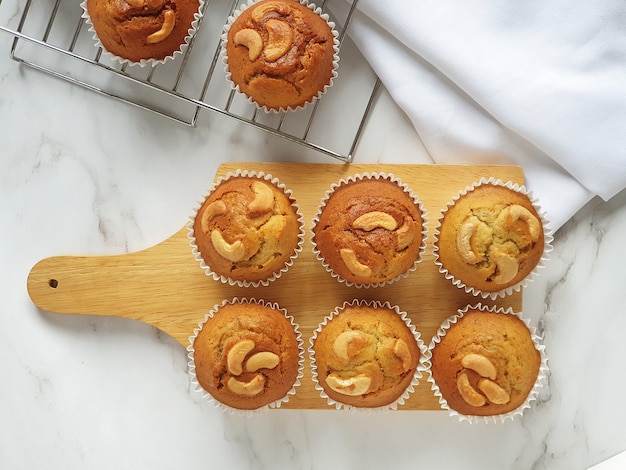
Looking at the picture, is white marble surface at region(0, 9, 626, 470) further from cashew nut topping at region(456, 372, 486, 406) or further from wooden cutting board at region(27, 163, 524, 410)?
cashew nut topping at region(456, 372, 486, 406)

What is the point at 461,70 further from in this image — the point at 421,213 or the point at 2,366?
the point at 2,366

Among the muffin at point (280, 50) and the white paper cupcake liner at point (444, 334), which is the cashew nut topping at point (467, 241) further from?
the muffin at point (280, 50)

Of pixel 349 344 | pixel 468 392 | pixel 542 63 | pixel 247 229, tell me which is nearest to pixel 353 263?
pixel 349 344

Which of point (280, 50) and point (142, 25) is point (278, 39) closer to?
point (280, 50)

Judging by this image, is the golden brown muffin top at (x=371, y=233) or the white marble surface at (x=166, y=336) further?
the white marble surface at (x=166, y=336)

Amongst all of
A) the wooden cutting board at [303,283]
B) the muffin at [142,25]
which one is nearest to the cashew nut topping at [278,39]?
the muffin at [142,25]

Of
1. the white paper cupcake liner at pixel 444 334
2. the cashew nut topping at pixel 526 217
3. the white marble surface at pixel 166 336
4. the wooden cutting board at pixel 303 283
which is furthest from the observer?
the white marble surface at pixel 166 336

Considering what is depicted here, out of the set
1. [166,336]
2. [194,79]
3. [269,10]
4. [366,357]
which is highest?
[269,10]
